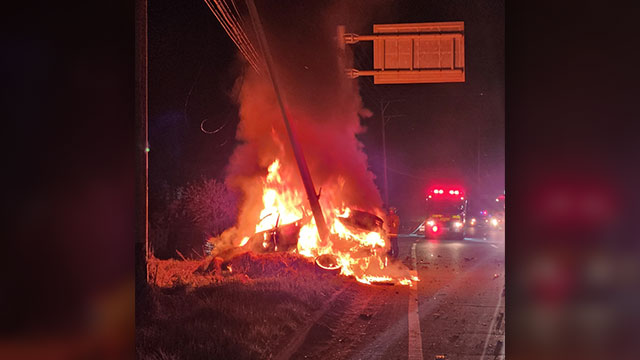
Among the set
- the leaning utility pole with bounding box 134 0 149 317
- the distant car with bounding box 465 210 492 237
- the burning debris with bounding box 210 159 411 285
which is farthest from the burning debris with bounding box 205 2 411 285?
the distant car with bounding box 465 210 492 237

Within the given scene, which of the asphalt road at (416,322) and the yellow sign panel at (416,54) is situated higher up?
the yellow sign panel at (416,54)

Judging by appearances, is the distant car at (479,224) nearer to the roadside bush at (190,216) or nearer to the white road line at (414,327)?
the roadside bush at (190,216)

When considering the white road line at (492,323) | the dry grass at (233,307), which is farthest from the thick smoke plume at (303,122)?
the white road line at (492,323)

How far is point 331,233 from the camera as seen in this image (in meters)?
13.7

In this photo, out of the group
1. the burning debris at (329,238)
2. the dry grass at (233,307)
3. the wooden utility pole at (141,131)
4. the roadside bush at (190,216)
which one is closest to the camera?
the dry grass at (233,307)

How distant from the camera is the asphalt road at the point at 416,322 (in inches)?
264

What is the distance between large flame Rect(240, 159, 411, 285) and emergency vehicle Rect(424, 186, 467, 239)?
13.0 m

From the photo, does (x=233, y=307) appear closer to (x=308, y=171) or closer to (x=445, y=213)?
(x=308, y=171)

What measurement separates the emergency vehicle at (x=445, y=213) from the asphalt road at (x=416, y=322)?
1447 cm

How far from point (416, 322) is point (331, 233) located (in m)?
5.72

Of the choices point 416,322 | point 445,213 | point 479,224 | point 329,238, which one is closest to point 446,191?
point 445,213
